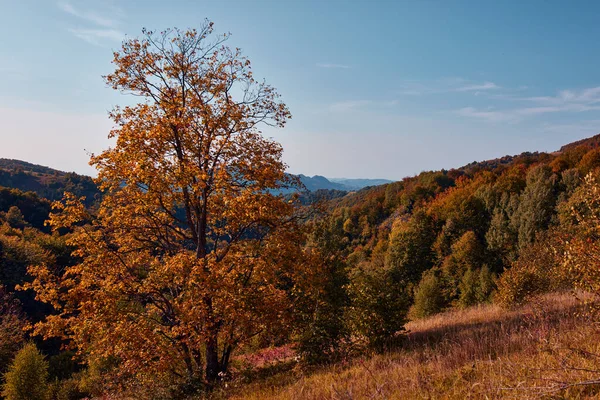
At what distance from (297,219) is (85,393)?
27.9 m

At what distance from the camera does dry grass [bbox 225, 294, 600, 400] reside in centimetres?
458

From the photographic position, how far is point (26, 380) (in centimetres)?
2291

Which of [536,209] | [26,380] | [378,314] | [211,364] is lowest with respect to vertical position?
[26,380]

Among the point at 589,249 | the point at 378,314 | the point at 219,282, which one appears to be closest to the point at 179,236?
the point at 219,282

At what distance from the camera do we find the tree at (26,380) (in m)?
22.5

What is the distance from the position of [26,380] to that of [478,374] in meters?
29.7

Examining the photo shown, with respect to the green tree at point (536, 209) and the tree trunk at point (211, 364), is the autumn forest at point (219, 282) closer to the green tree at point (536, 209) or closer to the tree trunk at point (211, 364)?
the tree trunk at point (211, 364)

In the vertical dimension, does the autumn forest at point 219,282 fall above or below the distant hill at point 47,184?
below

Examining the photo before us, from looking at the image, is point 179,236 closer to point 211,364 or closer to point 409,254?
point 211,364

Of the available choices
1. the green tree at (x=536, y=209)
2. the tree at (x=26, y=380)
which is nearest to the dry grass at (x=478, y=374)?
the tree at (x=26, y=380)

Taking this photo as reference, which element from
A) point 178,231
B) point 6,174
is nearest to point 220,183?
point 178,231

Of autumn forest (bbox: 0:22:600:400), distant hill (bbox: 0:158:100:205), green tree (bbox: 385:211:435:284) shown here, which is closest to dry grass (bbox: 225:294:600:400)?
autumn forest (bbox: 0:22:600:400)

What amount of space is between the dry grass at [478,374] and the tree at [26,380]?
23.7 m

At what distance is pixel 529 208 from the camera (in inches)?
2376
